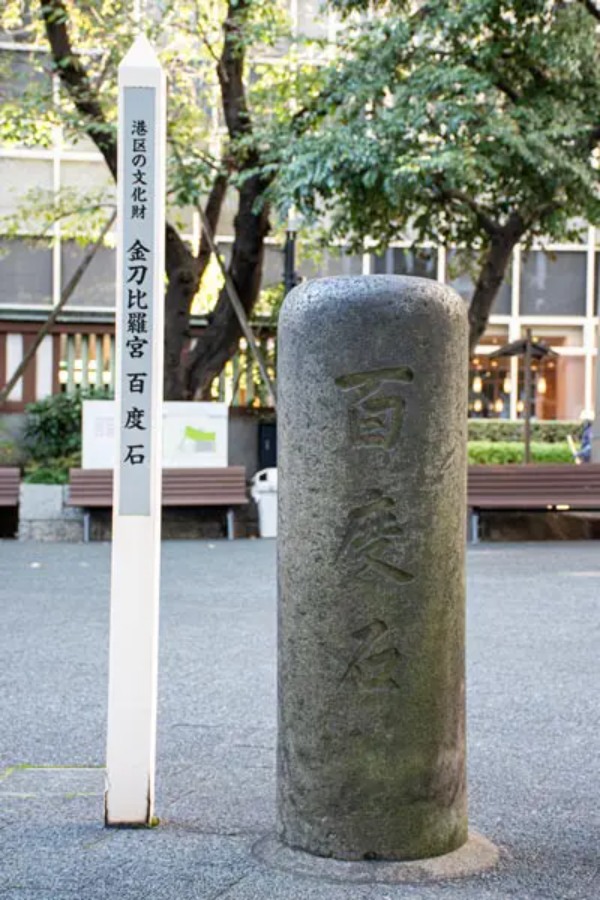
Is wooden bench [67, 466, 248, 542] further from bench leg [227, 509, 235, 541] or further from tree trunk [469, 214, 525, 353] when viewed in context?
tree trunk [469, 214, 525, 353]

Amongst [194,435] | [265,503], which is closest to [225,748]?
[265,503]

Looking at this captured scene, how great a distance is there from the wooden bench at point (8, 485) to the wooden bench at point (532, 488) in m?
5.69

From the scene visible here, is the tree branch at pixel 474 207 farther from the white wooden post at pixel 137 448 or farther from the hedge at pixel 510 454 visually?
the white wooden post at pixel 137 448

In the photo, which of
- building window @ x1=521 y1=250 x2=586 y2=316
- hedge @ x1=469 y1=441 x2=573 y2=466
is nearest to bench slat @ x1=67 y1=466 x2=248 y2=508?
hedge @ x1=469 y1=441 x2=573 y2=466

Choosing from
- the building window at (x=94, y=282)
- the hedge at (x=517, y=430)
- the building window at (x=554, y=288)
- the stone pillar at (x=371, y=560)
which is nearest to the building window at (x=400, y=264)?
the building window at (x=554, y=288)

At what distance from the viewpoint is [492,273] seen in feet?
67.0

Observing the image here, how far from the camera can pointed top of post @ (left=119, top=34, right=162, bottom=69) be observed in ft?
16.3

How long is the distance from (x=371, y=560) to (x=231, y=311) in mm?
17808

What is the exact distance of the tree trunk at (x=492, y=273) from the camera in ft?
66.0

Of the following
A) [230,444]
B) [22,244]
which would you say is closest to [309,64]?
[230,444]

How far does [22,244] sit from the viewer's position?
31203mm

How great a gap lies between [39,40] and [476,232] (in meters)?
9.69

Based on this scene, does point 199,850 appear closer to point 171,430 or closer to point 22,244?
point 171,430

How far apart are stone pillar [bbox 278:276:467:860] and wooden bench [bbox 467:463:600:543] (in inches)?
571
